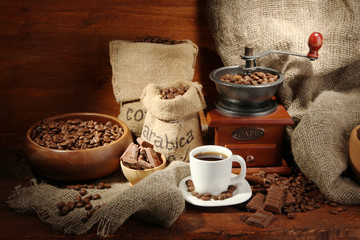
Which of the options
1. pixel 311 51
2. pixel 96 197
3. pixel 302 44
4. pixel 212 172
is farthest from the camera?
pixel 302 44

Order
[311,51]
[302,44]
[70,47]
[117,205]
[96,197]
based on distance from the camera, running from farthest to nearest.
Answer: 1. [70,47]
2. [302,44]
3. [311,51]
4. [96,197]
5. [117,205]

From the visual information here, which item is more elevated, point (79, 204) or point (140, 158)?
point (140, 158)

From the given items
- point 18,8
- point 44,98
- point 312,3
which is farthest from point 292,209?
point 18,8

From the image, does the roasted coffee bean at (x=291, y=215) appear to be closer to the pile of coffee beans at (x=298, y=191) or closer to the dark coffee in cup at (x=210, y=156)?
the pile of coffee beans at (x=298, y=191)

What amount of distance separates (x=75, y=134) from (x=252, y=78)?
0.73m

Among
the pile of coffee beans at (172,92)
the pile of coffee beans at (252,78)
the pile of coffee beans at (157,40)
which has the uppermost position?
the pile of coffee beans at (157,40)

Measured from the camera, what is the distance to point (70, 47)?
2025 mm

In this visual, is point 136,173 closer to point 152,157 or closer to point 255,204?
point 152,157

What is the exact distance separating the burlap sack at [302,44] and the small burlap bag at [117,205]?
574 millimetres

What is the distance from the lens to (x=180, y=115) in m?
1.65

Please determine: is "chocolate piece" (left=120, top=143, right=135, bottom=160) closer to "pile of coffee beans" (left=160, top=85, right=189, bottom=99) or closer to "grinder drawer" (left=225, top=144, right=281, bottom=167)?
"pile of coffee beans" (left=160, top=85, right=189, bottom=99)

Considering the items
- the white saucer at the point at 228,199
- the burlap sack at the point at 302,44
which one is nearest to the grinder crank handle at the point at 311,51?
the burlap sack at the point at 302,44

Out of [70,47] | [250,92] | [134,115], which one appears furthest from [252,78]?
[70,47]

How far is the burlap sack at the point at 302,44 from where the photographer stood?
5.75 feet
